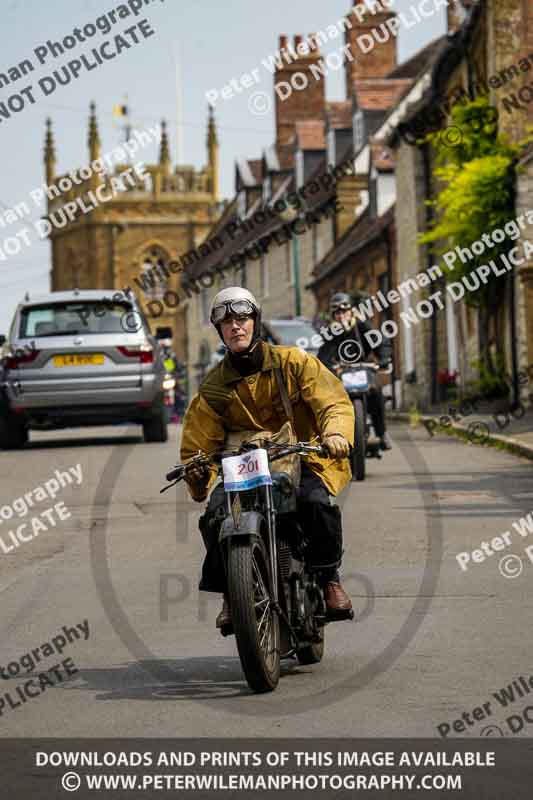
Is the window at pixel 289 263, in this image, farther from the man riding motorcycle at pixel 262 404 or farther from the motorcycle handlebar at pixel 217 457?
the motorcycle handlebar at pixel 217 457

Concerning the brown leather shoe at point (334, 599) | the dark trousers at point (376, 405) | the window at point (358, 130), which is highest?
the window at point (358, 130)

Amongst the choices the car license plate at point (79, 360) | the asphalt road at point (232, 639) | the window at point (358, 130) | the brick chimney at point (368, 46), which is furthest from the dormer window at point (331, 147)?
the asphalt road at point (232, 639)

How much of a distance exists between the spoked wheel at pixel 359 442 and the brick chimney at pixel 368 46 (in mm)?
37287

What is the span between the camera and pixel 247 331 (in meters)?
7.08

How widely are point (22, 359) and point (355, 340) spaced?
640 cm

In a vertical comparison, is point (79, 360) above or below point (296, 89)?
below

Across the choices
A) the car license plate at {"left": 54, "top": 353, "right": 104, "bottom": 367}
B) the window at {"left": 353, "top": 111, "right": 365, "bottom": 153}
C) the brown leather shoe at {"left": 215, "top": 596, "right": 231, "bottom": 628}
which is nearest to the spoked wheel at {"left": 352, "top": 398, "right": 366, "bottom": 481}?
the car license plate at {"left": 54, "top": 353, "right": 104, "bottom": 367}

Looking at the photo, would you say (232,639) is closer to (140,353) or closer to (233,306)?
(233,306)

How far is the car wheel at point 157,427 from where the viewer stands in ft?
73.1

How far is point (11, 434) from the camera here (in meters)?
22.8

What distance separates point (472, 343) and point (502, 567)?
25.8 metres

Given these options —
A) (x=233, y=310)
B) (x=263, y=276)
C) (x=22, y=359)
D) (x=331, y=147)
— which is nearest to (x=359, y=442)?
(x=22, y=359)

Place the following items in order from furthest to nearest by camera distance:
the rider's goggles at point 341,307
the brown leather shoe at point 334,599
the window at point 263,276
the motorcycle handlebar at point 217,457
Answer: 1. the window at point 263,276
2. the rider's goggles at point 341,307
3. the brown leather shoe at point 334,599
4. the motorcycle handlebar at point 217,457
